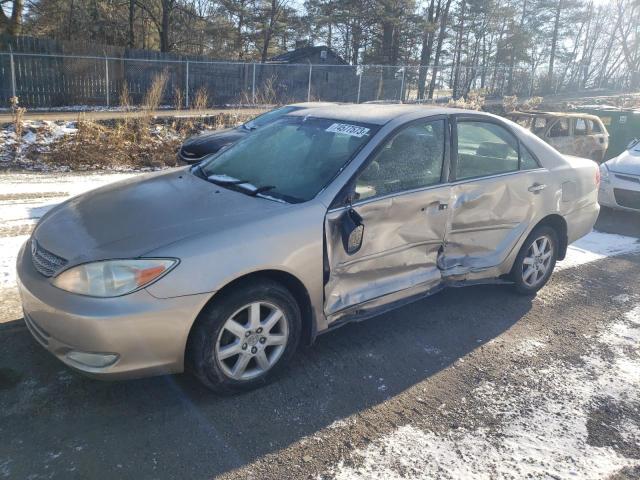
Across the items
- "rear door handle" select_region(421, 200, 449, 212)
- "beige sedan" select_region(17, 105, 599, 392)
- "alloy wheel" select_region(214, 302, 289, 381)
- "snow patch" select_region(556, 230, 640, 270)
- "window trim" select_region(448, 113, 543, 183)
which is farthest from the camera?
Answer: "snow patch" select_region(556, 230, 640, 270)

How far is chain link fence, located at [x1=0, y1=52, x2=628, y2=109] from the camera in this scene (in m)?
17.1

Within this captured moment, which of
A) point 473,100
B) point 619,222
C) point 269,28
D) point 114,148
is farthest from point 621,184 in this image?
point 269,28

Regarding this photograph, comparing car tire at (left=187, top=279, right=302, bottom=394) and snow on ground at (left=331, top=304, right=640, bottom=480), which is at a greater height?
car tire at (left=187, top=279, right=302, bottom=394)

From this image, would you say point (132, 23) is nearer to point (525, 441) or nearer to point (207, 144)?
point (207, 144)

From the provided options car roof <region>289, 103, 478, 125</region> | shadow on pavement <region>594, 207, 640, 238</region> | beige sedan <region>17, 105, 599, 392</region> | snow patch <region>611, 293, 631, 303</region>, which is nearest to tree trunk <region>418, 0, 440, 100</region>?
shadow on pavement <region>594, 207, 640, 238</region>

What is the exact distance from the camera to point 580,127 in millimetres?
11664

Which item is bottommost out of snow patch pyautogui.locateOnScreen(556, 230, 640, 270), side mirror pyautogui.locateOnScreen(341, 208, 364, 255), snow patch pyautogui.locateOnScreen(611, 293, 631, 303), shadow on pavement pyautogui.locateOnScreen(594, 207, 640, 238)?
snow patch pyautogui.locateOnScreen(611, 293, 631, 303)

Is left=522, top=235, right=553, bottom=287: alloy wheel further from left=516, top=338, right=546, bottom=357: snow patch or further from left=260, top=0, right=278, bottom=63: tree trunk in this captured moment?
left=260, top=0, right=278, bottom=63: tree trunk

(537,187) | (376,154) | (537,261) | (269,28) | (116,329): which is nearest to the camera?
(116,329)

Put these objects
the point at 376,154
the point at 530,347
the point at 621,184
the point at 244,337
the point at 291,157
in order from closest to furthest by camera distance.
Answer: the point at 244,337
the point at 376,154
the point at 291,157
the point at 530,347
the point at 621,184

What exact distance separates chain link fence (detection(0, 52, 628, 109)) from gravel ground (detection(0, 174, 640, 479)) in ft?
37.4

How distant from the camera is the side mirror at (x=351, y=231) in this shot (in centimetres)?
331

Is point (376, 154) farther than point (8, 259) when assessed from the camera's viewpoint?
No

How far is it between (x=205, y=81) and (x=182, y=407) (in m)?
20.5
